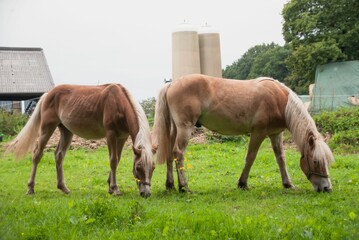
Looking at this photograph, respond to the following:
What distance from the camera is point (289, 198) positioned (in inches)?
211

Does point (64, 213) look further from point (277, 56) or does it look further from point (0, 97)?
point (277, 56)

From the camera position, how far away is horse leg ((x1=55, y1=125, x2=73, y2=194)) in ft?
21.2

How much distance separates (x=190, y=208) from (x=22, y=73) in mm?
2185

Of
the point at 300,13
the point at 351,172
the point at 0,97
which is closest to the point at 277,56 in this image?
the point at 300,13

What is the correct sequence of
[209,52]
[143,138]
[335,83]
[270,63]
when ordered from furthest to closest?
1. [209,52]
2. [270,63]
3. [335,83]
4. [143,138]

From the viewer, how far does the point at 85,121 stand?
253 inches

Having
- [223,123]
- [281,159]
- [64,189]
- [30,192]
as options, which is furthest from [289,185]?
[30,192]

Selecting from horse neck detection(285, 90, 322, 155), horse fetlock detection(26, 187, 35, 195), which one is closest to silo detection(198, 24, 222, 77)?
horse neck detection(285, 90, 322, 155)

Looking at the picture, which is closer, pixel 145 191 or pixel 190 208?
pixel 190 208

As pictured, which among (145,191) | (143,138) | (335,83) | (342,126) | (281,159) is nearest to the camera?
(145,191)

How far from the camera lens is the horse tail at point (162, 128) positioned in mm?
6370

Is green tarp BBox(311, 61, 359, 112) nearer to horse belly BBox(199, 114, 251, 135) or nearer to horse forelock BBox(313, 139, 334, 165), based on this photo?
horse forelock BBox(313, 139, 334, 165)

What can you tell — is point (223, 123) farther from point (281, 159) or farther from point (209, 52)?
point (209, 52)

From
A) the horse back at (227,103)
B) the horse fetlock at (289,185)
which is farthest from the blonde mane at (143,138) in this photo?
the horse fetlock at (289,185)
